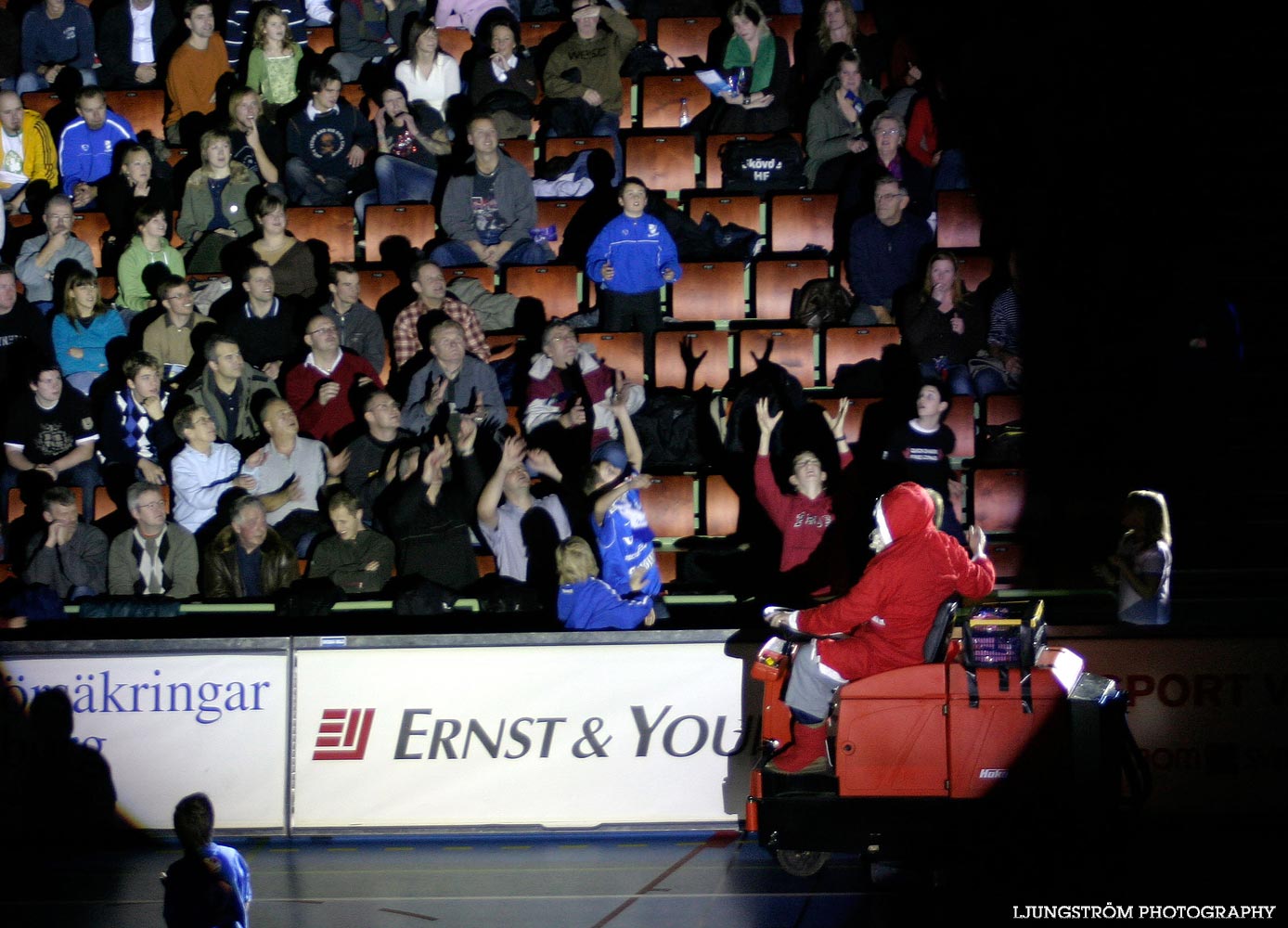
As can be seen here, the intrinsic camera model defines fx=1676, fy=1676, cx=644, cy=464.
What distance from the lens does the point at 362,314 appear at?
13.0 meters

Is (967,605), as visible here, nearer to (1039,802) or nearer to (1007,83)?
(1039,802)

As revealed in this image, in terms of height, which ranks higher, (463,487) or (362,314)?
(362,314)

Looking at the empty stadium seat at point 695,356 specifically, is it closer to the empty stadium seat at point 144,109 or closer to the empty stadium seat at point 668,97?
the empty stadium seat at point 668,97

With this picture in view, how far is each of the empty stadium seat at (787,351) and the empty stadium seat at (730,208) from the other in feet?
4.97

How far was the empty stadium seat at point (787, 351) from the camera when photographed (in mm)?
13023

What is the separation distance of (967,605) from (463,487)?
354 centimetres

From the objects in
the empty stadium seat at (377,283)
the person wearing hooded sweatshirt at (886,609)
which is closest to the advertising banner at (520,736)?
the person wearing hooded sweatshirt at (886,609)

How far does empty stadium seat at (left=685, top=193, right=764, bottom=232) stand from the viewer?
14.1m

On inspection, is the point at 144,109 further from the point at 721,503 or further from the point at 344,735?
the point at 344,735

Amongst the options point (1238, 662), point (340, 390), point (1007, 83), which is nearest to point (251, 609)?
point (340, 390)

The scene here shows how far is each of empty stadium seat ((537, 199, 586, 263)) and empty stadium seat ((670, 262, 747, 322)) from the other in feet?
3.67

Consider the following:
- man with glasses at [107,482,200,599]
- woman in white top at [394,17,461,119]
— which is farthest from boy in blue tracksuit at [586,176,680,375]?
man with glasses at [107,482,200,599]

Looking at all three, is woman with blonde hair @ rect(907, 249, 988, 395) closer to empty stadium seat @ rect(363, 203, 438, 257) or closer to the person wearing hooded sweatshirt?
empty stadium seat @ rect(363, 203, 438, 257)

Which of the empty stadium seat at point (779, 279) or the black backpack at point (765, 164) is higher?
the black backpack at point (765, 164)
